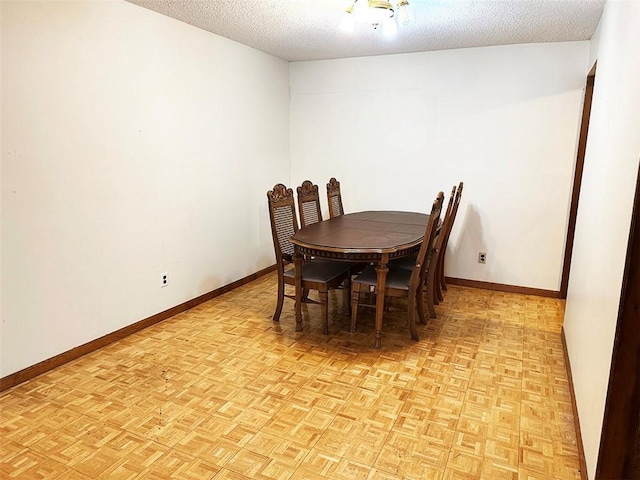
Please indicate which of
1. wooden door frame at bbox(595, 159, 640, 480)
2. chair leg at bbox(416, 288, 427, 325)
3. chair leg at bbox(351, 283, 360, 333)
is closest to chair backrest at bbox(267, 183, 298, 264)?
chair leg at bbox(351, 283, 360, 333)

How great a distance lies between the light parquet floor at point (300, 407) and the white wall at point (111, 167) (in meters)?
0.34

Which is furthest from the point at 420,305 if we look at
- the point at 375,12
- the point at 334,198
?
the point at 375,12

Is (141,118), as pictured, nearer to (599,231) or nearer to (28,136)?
(28,136)

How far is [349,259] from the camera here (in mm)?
2861

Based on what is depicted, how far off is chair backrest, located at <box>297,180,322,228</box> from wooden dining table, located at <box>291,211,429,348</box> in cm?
19

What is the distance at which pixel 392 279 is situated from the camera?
3.14 m

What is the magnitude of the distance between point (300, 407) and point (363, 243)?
3.82ft

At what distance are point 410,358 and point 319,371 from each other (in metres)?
0.63

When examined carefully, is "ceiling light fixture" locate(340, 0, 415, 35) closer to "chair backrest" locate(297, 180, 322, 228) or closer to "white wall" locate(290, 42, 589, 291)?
"chair backrest" locate(297, 180, 322, 228)

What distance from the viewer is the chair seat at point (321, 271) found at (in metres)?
3.17

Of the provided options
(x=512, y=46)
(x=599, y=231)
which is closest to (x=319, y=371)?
(x=599, y=231)

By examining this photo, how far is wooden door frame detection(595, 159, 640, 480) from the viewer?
4.59 feet

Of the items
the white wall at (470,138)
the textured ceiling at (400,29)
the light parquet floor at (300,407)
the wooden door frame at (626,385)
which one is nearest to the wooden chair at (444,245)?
the white wall at (470,138)

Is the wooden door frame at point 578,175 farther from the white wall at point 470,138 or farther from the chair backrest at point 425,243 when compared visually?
the chair backrest at point 425,243
